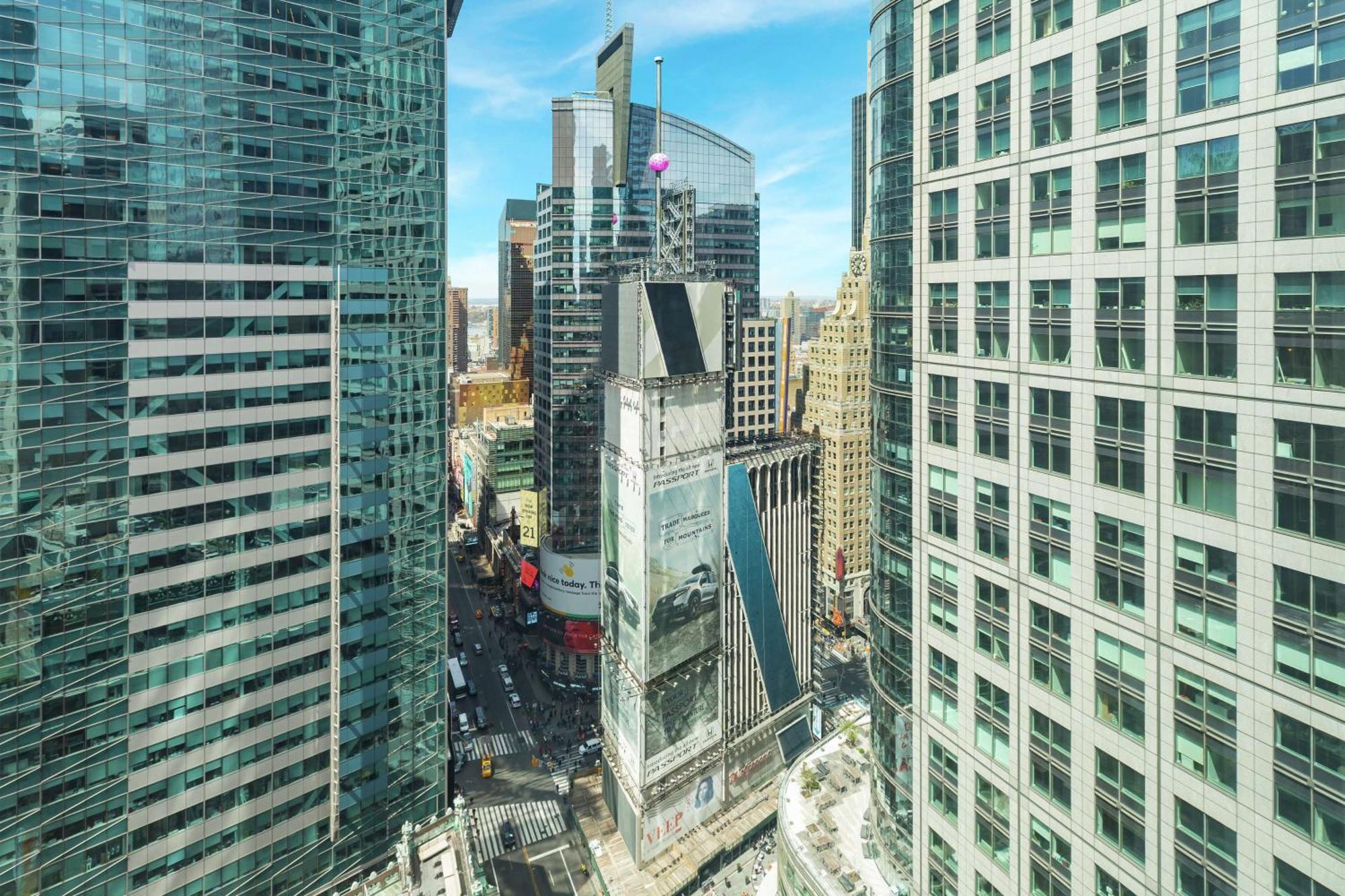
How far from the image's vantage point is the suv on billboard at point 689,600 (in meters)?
75.5

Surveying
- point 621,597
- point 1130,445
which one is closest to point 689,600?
point 621,597

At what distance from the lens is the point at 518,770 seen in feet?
320

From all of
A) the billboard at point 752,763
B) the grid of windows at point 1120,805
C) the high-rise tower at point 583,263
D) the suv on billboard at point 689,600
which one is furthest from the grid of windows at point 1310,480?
the high-rise tower at point 583,263

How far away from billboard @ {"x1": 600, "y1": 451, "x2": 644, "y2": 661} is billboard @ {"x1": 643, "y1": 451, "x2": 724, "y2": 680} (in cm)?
115

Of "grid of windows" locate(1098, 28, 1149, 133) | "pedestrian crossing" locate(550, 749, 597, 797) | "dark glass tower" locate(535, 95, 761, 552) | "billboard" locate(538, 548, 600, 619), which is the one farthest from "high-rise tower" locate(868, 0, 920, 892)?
"dark glass tower" locate(535, 95, 761, 552)

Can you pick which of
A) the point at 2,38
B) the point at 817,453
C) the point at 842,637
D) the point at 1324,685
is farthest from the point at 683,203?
the point at 842,637

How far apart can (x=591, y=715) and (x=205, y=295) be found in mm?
80047

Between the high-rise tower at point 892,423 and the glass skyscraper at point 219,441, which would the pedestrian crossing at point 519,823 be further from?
the high-rise tower at point 892,423

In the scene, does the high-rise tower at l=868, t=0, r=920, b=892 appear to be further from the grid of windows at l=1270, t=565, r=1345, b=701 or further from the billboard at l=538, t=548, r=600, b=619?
the billboard at l=538, t=548, r=600, b=619

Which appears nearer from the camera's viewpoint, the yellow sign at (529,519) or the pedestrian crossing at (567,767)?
the pedestrian crossing at (567,767)

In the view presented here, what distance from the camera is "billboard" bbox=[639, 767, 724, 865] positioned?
253 feet

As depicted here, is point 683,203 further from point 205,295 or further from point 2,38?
point 2,38

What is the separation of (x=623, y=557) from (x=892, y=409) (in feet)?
126

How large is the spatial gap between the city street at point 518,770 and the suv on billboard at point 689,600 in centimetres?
2984
